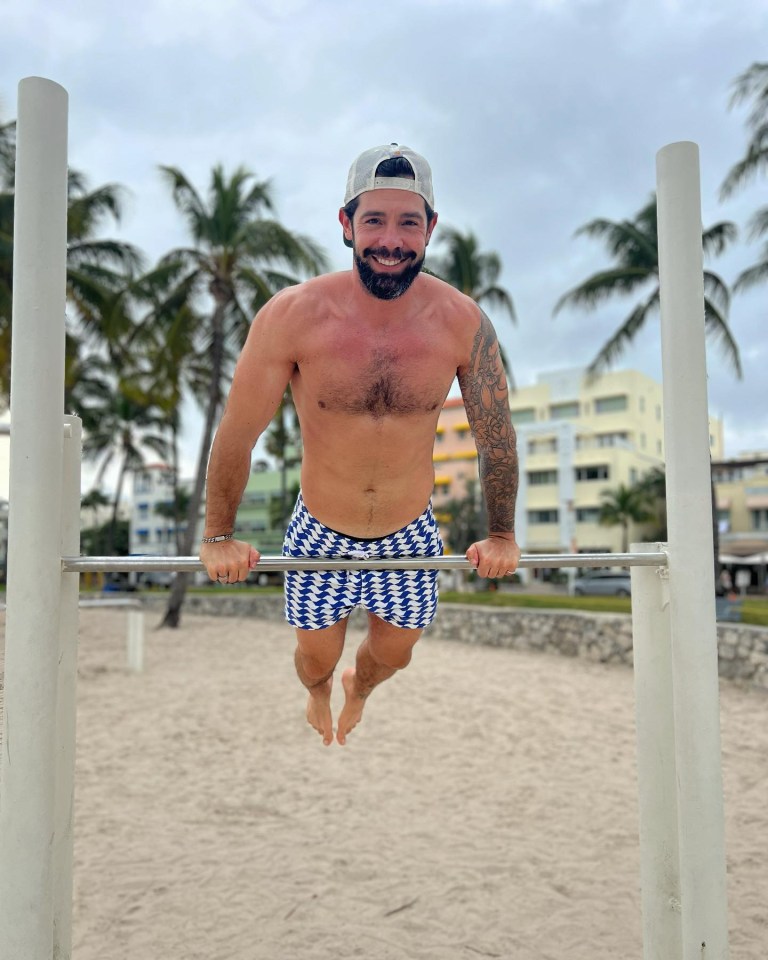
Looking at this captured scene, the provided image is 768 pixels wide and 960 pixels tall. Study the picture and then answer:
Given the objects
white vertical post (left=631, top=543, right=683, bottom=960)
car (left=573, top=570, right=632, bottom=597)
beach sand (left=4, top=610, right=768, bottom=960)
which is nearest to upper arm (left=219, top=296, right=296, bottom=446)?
white vertical post (left=631, top=543, right=683, bottom=960)

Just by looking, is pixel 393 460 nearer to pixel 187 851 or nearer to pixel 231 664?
pixel 187 851

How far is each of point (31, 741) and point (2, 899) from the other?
36 cm

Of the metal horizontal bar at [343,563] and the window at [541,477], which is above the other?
the window at [541,477]

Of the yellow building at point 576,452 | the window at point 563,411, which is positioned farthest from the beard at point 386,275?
the window at point 563,411

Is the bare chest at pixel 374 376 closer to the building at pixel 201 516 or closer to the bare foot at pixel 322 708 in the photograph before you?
the bare foot at pixel 322 708

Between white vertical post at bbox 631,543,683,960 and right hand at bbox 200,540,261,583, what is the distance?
1062 millimetres

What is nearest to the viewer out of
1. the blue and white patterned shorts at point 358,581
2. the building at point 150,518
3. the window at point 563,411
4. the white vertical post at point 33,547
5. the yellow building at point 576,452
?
the white vertical post at point 33,547

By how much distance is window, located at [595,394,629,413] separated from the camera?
39.2 meters

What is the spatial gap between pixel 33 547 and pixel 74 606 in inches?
9.0

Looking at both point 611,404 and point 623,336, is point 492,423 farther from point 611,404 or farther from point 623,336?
point 611,404

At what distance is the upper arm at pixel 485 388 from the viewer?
7.28ft

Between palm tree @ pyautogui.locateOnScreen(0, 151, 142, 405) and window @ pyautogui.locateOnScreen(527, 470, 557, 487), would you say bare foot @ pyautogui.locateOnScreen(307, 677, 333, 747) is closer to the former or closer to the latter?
palm tree @ pyautogui.locateOnScreen(0, 151, 142, 405)

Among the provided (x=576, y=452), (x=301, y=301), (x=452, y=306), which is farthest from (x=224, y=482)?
(x=576, y=452)

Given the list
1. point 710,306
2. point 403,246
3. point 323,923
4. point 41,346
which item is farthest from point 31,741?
point 710,306
